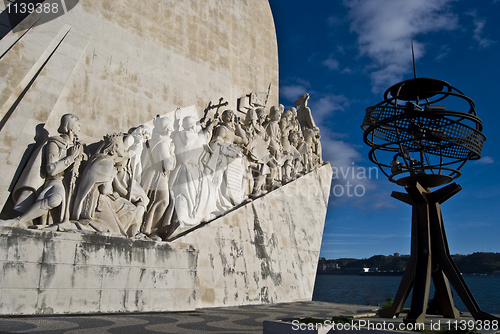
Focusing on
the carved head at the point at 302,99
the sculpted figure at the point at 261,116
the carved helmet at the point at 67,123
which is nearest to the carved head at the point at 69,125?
the carved helmet at the point at 67,123

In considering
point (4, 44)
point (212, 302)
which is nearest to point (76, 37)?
point (4, 44)

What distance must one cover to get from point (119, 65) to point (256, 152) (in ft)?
11.5

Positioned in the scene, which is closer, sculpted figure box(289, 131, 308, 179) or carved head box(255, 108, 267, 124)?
carved head box(255, 108, 267, 124)

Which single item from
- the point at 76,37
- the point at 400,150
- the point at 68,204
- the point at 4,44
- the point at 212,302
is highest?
the point at 76,37

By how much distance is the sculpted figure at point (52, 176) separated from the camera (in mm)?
Result: 4941

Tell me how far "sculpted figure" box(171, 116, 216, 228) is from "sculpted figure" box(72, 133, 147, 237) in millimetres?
931

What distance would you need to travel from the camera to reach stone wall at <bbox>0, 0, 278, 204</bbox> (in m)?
5.49

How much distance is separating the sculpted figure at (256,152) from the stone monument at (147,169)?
0.12ft

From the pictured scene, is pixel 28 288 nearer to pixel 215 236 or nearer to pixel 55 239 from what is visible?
pixel 55 239

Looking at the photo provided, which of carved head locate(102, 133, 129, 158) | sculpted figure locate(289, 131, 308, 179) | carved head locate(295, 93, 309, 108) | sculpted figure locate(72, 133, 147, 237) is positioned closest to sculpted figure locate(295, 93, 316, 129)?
carved head locate(295, 93, 309, 108)

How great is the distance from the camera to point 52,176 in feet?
17.0

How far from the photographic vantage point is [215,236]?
22.8 feet

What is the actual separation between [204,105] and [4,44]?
389 centimetres

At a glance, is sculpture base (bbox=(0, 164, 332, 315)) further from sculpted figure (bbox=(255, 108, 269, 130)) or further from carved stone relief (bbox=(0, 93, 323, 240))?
sculpted figure (bbox=(255, 108, 269, 130))
